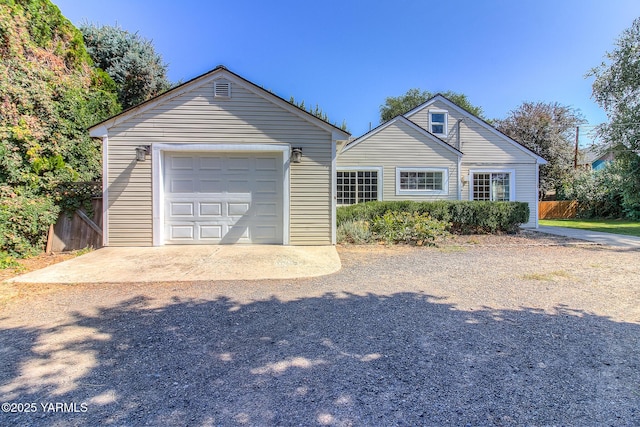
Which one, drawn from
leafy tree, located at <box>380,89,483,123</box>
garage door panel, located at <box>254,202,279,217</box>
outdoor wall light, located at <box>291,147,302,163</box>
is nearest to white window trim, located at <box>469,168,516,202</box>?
outdoor wall light, located at <box>291,147,302,163</box>

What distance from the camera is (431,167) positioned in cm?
1328

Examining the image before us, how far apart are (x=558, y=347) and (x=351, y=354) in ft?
6.38

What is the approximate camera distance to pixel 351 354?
2670 mm

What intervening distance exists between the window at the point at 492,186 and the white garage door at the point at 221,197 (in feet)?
34.5

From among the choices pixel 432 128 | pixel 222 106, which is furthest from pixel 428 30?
pixel 222 106

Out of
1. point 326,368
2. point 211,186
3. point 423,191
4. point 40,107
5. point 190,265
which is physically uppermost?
point 40,107

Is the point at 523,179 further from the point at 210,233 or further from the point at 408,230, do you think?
the point at 210,233

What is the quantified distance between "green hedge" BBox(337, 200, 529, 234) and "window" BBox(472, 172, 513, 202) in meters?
3.07

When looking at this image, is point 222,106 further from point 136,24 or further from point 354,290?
point 136,24

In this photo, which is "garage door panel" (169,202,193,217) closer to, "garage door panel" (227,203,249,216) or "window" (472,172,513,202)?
"garage door panel" (227,203,249,216)

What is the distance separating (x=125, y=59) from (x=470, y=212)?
54.0 feet

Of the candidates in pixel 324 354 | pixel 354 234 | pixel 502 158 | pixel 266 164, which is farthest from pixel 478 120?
pixel 324 354

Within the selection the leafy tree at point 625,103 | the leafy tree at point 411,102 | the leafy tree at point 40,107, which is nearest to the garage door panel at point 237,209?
Answer: the leafy tree at point 40,107

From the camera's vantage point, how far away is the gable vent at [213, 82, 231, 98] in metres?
7.66
